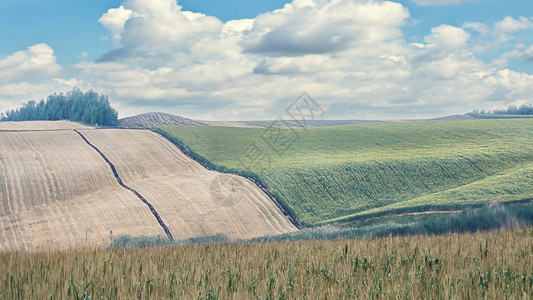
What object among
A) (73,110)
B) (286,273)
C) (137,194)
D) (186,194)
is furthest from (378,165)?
(73,110)

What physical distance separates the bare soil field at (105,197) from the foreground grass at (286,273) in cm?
1543

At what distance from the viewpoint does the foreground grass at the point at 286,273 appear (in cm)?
869

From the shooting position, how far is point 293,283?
30.8ft

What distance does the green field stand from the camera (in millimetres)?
41438

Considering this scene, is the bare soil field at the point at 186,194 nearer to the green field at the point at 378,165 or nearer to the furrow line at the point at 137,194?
the furrow line at the point at 137,194

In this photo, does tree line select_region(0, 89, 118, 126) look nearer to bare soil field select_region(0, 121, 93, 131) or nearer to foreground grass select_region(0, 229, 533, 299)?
bare soil field select_region(0, 121, 93, 131)

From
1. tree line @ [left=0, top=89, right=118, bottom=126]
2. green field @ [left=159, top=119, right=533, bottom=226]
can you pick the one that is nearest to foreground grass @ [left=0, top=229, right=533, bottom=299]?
green field @ [left=159, top=119, right=533, bottom=226]

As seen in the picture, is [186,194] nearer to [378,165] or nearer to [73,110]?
[378,165]

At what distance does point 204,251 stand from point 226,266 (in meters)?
2.68

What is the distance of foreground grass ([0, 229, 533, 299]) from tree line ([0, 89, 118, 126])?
77.9m

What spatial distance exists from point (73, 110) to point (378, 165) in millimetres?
61126

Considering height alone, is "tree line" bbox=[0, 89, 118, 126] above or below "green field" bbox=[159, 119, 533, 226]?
above

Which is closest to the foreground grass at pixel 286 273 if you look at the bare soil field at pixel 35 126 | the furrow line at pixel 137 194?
the furrow line at pixel 137 194

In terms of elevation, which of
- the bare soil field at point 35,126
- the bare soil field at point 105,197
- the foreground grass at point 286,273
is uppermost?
the bare soil field at point 35,126
